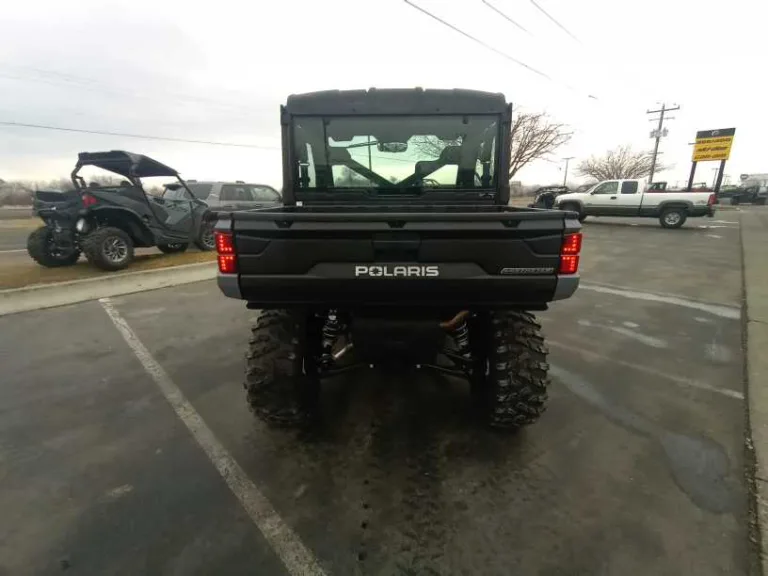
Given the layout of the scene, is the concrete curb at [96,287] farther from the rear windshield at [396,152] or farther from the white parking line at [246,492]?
the rear windshield at [396,152]

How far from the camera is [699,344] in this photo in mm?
4535

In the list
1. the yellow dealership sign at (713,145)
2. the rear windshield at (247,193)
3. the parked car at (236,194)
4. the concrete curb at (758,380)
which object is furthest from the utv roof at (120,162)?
the yellow dealership sign at (713,145)

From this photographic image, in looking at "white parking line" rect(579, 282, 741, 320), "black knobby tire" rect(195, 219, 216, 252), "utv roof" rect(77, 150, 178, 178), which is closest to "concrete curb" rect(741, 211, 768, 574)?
A: "white parking line" rect(579, 282, 741, 320)

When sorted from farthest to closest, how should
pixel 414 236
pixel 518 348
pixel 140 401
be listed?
pixel 140 401
pixel 518 348
pixel 414 236

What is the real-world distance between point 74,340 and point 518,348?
5141mm

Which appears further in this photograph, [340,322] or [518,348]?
[340,322]

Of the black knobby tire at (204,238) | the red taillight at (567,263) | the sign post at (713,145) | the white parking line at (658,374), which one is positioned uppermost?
the sign post at (713,145)

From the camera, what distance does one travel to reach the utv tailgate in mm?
2076

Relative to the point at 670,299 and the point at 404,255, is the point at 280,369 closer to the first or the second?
the point at 404,255

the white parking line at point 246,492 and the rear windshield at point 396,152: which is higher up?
the rear windshield at point 396,152

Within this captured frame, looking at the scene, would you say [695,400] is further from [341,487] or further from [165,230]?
[165,230]

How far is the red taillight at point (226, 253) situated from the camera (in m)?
2.11

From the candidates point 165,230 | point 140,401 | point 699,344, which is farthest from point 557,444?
point 165,230

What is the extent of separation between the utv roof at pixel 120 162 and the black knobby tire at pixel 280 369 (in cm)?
724
